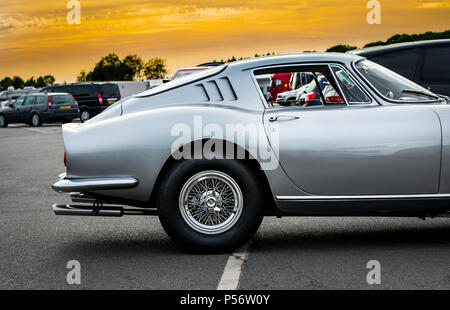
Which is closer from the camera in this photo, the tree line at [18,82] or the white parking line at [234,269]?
the white parking line at [234,269]

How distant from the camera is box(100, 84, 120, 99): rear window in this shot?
36.8 metres

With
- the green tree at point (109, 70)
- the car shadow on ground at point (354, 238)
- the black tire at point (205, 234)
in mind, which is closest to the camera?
the black tire at point (205, 234)

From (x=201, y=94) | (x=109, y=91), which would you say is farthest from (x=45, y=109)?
(x=201, y=94)

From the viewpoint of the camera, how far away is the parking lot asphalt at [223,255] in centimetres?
477

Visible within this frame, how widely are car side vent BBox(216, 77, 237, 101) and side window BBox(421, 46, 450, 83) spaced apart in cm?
529

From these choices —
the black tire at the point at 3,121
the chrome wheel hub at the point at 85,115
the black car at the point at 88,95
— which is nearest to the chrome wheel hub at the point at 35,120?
the black tire at the point at 3,121

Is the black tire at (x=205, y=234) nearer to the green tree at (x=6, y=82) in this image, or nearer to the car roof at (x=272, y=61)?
the car roof at (x=272, y=61)

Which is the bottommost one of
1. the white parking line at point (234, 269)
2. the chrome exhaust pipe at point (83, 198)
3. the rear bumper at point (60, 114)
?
the rear bumper at point (60, 114)

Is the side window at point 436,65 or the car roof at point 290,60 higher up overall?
the car roof at point 290,60

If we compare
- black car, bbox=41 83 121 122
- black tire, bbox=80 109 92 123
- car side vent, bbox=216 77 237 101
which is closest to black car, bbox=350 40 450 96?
car side vent, bbox=216 77 237 101

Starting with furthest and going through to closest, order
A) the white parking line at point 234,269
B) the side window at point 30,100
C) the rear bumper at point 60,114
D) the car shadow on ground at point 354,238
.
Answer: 1. the side window at point 30,100
2. the rear bumper at point 60,114
3. the car shadow on ground at point 354,238
4. the white parking line at point 234,269

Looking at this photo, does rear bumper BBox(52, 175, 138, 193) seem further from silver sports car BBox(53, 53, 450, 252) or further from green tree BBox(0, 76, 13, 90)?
green tree BBox(0, 76, 13, 90)

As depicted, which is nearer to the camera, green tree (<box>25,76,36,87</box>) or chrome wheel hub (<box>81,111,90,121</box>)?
chrome wheel hub (<box>81,111,90,121</box>)

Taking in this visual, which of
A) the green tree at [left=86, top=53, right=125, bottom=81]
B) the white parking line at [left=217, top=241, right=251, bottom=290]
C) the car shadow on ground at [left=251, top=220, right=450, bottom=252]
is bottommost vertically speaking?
the green tree at [left=86, top=53, right=125, bottom=81]
